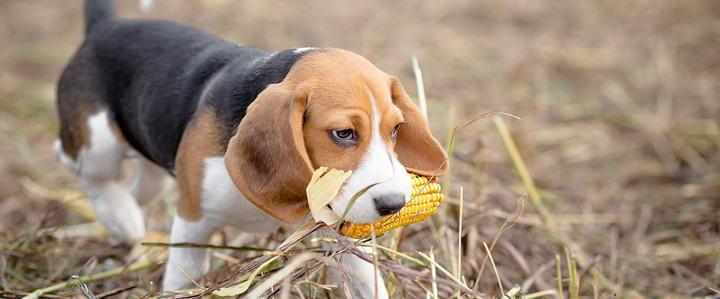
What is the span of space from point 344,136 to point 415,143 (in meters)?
0.50

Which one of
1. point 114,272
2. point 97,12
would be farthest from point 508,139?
point 97,12

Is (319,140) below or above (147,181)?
above

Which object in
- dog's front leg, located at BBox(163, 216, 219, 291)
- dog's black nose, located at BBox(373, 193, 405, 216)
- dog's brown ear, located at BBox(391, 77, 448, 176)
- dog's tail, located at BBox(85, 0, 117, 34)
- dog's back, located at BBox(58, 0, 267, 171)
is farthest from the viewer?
dog's tail, located at BBox(85, 0, 117, 34)

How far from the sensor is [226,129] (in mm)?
3977

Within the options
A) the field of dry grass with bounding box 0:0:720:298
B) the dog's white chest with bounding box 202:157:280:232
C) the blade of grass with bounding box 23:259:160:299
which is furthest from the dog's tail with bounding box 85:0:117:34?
the dog's white chest with bounding box 202:157:280:232

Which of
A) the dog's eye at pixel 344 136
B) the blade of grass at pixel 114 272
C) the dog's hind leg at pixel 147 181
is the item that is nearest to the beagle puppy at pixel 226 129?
the dog's eye at pixel 344 136

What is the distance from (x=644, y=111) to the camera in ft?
28.4

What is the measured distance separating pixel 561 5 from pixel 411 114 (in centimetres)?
873

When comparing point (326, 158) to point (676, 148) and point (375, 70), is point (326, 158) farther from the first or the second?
point (676, 148)

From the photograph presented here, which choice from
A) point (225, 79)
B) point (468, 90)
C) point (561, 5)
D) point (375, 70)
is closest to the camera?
point (375, 70)

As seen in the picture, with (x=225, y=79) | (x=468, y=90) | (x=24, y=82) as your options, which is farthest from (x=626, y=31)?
(x=225, y=79)

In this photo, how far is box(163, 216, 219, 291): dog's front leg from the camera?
432cm

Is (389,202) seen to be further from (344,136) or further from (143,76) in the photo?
(143,76)

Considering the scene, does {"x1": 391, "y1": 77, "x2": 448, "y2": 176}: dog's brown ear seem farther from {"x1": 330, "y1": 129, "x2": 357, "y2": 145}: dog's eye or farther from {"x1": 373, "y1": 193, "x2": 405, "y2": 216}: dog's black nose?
{"x1": 373, "y1": 193, "x2": 405, "y2": 216}: dog's black nose
